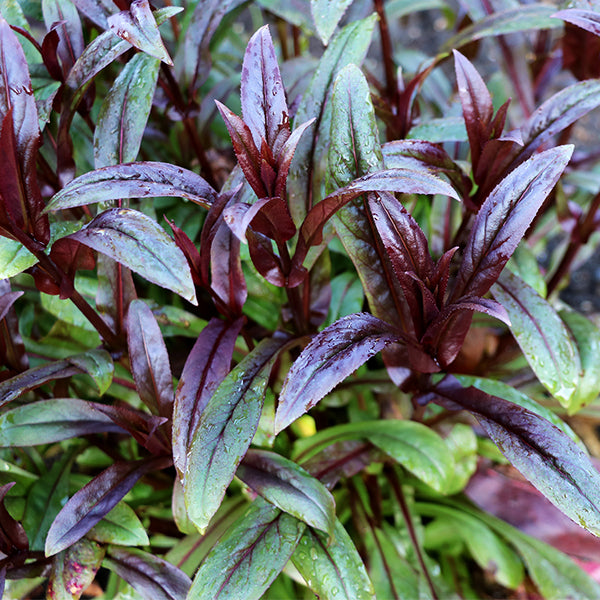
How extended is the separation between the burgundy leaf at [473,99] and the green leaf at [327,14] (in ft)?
0.59

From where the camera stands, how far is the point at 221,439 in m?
0.70

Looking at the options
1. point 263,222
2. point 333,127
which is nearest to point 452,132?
point 333,127

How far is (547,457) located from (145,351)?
531 mm

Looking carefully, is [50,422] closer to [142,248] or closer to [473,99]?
[142,248]

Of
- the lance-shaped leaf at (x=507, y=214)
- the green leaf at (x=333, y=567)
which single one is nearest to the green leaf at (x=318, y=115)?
the lance-shaped leaf at (x=507, y=214)

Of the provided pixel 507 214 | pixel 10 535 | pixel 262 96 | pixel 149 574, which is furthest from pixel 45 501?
pixel 507 214

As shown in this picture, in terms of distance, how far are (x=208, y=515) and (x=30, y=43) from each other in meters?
0.81

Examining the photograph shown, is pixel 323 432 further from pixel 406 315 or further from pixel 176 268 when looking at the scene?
pixel 176 268

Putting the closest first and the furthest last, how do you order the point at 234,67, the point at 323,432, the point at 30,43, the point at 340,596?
the point at 340,596
the point at 30,43
the point at 323,432
the point at 234,67

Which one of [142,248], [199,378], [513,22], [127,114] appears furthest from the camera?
[513,22]

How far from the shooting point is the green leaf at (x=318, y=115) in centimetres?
86

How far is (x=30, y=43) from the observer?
0.98 metres

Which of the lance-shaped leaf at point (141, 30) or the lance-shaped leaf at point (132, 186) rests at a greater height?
the lance-shaped leaf at point (141, 30)

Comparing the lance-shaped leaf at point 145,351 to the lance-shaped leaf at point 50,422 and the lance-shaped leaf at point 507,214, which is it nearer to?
the lance-shaped leaf at point 50,422
